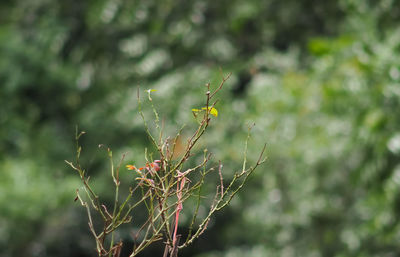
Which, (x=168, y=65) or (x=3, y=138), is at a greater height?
(x=168, y=65)

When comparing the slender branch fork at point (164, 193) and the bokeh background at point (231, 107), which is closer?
the slender branch fork at point (164, 193)

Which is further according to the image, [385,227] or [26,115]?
[26,115]

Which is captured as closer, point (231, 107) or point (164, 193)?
point (164, 193)

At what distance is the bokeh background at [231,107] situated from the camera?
2.72m

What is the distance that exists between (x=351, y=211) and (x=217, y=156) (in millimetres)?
1136

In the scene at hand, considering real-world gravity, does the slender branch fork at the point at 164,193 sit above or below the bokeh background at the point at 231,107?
below

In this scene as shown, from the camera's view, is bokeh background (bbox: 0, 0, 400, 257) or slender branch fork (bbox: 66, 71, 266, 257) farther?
bokeh background (bbox: 0, 0, 400, 257)

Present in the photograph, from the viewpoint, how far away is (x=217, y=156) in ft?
13.6

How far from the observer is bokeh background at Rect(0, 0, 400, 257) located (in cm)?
272

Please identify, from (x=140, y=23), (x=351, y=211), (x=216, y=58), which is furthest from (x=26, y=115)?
(x=351, y=211)

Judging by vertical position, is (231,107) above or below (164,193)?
above

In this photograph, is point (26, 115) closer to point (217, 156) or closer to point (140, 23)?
point (140, 23)

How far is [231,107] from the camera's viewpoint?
4441 mm

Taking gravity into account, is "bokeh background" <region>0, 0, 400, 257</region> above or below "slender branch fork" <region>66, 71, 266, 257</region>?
above
